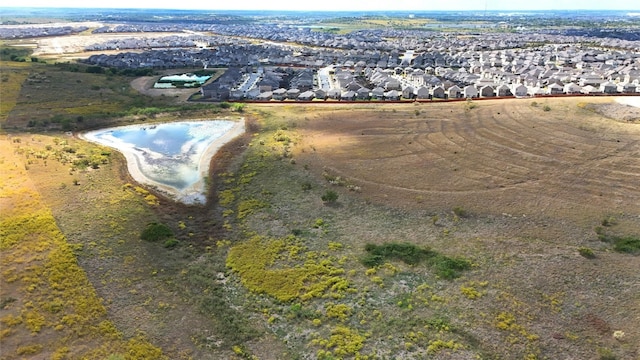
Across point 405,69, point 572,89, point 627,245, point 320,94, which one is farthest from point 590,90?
point 627,245

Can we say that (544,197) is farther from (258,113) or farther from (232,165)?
(258,113)

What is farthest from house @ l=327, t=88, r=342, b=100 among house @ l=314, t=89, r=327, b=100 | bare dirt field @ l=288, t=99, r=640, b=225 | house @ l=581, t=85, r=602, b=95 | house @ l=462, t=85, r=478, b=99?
house @ l=581, t=85, r=602, b=95

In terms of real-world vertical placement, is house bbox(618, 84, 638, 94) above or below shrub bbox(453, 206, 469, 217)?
above

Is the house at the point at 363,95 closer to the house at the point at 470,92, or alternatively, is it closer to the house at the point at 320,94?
the house at the point at 320,94

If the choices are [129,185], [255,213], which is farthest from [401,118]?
[129,185]

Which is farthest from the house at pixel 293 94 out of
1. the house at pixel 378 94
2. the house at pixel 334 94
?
the house at pixel 378 94

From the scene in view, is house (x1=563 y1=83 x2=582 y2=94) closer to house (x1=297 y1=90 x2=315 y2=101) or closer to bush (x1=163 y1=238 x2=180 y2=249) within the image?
house (x1=297 y1=90 x2=315 y2=101)
